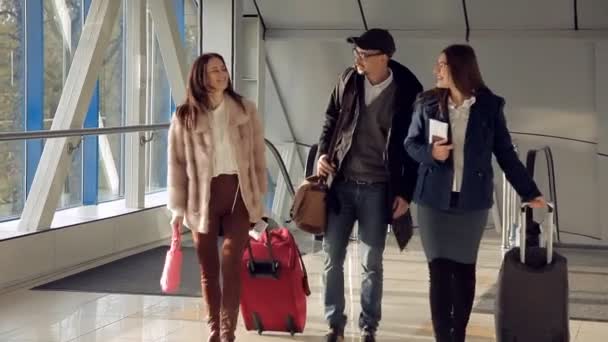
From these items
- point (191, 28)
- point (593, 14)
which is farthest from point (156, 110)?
point (593, 14)

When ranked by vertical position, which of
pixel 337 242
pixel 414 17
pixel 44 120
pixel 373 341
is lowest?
pixel 373 341

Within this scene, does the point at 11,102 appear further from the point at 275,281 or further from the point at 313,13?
the point at 275,281

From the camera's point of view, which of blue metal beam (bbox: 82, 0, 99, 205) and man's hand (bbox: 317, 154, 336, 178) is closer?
man's hand (bbox: 317, 154, 336, 178)

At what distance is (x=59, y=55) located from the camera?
1062 cm

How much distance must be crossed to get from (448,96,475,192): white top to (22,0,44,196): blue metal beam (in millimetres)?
5488

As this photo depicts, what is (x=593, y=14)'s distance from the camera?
11.7 metres

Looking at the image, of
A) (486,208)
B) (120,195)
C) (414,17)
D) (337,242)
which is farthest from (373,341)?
(414,17)

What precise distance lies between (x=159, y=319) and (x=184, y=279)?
153 cm

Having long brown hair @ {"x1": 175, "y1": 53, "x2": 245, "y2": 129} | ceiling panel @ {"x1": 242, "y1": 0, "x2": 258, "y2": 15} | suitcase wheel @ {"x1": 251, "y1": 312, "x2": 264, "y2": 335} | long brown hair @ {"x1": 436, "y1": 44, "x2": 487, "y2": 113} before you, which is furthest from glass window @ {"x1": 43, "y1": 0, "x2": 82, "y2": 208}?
long brown hair @ {"x1": 436, "y1": 44, "x2": 487, "y2": 113}

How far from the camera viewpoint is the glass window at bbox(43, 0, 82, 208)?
10.4 m

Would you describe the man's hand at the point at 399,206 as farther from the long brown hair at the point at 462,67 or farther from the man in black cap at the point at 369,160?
the long brown hair at the point at 462,67

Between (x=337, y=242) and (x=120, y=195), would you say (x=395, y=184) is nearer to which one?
(x=337, y=242)

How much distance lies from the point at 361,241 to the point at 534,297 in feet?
3.87

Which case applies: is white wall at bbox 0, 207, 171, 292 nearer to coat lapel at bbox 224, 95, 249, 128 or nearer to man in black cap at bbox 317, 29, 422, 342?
coat lapel at bbox 224, 95, 249, 128
